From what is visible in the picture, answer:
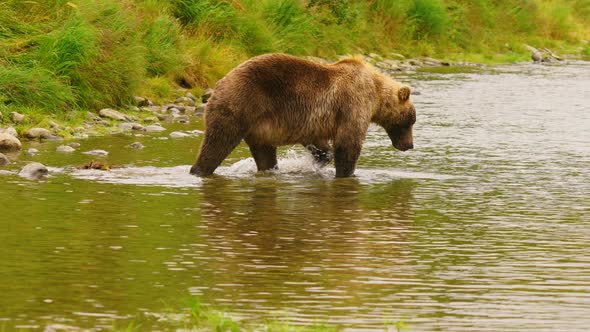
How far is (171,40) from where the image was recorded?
18.2 metres

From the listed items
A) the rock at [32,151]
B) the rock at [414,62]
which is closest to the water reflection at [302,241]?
the rock at [32,151]

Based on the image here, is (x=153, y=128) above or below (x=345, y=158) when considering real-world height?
below

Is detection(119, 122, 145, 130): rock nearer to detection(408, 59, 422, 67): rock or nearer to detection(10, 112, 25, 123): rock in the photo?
detection(10, 112, 25, 123): rock

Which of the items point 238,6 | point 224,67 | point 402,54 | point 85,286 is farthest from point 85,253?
point 402,54

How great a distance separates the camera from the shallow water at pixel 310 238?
6406 millimetres

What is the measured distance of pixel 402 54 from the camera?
29.1m

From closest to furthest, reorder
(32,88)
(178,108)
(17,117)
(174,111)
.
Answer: (17,117) → (32,88) → (174,111) → (178,108)

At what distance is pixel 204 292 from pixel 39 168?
189 inches

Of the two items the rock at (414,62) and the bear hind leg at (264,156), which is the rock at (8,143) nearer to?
the bear hind leg at (264,156)

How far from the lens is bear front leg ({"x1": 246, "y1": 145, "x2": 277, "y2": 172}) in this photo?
1191 centimetres

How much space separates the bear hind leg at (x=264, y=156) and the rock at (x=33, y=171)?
2.04 meters

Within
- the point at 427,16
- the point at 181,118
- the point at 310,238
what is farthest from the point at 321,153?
the point at 427,16

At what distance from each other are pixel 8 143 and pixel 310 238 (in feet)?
16.3

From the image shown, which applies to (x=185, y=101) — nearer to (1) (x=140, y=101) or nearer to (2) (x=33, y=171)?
(1) (x=140, y=101)
